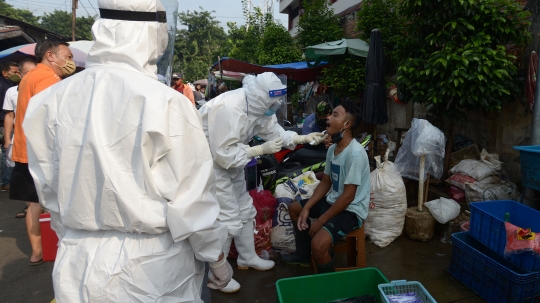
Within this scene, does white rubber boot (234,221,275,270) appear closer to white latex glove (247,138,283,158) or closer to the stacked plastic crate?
white latex glove (247,138,283,158)

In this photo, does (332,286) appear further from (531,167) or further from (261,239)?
(531,167)

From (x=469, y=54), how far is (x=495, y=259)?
2.08 metres

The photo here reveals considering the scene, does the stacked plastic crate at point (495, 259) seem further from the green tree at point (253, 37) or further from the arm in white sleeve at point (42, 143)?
the green tree at point (253, 37)

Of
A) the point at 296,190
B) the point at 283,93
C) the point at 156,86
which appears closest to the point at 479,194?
the point at 296,190

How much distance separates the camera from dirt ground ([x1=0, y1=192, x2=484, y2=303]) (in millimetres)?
2932

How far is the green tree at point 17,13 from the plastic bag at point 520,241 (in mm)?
43058

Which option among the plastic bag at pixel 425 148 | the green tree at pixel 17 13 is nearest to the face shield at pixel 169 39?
the plastic bag at pixel 425 148

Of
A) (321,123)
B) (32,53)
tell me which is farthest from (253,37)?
(321,123)

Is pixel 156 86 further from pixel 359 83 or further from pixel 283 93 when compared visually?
pixel 359 83

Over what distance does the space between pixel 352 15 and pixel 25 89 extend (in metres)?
8.83

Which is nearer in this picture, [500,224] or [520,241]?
[520,241]

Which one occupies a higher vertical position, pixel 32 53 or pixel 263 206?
pixel 32 53

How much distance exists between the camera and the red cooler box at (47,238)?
3047mm

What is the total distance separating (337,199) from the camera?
9.39 ft
